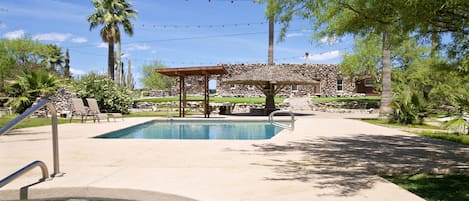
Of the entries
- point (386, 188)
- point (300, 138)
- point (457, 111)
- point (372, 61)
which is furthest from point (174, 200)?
point (372, 61)

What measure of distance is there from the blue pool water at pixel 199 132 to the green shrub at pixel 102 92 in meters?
5.82

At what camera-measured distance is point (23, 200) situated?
384 cm

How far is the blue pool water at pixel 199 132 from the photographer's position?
11.4 meters

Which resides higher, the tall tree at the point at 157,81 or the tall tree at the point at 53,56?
the tall tree at the point at 53,56

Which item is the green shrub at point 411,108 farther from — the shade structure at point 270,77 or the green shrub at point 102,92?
the green shrub at point 102,92

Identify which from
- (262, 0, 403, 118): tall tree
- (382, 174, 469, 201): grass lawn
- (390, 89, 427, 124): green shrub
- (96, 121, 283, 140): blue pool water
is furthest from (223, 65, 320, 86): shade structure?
(382, 174, 469, 201): grass lawn

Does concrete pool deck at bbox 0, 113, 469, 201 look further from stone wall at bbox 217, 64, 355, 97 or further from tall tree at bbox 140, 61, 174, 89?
tall tree at bbox 140, 61, 174, 89

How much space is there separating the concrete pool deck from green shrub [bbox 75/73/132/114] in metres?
12.2

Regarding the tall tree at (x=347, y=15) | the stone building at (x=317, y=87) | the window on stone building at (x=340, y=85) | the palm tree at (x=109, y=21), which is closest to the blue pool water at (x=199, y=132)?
the tall tree at (x=347, y=15)

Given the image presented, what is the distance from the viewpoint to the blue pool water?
37.2 ft

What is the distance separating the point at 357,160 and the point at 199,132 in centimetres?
814

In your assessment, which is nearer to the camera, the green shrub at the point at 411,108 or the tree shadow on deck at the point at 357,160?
the tree shadow on deck at the point at 357,160

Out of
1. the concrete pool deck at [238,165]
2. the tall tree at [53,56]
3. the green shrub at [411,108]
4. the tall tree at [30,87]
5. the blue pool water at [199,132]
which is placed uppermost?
the tall tree at [53,56]

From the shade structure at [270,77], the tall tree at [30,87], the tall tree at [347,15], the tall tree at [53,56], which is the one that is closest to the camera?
the tall tree at [347,15]
